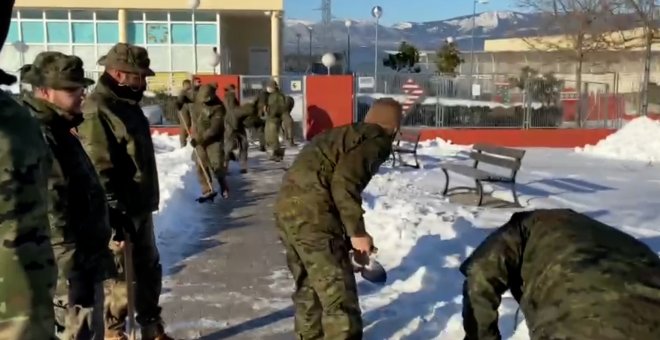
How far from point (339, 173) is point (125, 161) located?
1.39 m

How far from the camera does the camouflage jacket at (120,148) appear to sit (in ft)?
16.0

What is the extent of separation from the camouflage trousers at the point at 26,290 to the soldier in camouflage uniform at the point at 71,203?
2.04m

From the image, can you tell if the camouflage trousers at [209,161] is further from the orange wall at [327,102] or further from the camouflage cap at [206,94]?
the orange wall at [327,102]

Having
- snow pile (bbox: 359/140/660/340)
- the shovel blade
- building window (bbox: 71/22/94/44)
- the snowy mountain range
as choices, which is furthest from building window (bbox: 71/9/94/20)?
the shovel blade

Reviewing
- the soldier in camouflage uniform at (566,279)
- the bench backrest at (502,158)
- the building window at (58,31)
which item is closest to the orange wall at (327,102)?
the bench backrest at (502,158)

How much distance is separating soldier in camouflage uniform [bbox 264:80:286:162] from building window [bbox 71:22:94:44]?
21.4m

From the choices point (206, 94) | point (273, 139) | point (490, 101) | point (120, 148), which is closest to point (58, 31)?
point (490, 101)

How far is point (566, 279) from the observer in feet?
8.80

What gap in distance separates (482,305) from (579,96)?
801 inches

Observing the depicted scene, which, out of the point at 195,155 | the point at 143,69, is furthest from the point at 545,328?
the point at 195,155

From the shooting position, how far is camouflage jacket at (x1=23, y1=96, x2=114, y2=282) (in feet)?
12.7

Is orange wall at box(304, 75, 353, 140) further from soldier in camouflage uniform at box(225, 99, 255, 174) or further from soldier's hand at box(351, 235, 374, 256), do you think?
soldier's hand at box(351, 235, 374, 256)

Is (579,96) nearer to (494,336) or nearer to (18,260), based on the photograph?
(494,336)

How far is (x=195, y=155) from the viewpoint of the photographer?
11.3 meters
